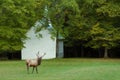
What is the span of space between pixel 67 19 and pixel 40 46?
6.23 metres

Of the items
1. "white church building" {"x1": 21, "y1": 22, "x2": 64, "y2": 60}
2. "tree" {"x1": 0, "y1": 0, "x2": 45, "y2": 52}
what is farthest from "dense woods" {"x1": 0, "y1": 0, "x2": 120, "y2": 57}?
"white church building" {"x1": 21, "y1": 22, "x2": 64, "y2": 60}

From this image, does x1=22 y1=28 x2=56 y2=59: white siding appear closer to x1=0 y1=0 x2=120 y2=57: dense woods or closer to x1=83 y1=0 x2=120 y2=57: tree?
x1=0 y1=0 x2=120 y2=57: dense woods

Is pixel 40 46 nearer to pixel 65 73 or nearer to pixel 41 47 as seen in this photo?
pixel 41 47

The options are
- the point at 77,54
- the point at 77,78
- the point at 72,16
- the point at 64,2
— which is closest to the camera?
the point at 77,78

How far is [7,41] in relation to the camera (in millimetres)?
50125

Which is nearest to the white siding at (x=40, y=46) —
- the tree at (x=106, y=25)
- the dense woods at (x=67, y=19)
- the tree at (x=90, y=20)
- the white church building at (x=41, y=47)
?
the white church building at (x=41, y=47)

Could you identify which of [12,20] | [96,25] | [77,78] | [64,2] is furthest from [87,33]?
[77,78]

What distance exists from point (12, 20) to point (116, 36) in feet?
41.8

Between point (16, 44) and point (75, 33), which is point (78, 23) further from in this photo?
point (16, 44)

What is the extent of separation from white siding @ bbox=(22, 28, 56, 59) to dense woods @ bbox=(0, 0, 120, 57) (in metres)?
3.66

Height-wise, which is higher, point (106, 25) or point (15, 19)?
point (15, 19)

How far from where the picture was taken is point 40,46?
5853cm

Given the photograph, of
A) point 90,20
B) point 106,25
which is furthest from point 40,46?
point 106,25

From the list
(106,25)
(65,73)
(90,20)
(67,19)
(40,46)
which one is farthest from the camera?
(40,46)
